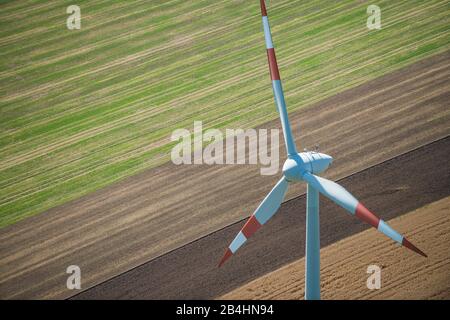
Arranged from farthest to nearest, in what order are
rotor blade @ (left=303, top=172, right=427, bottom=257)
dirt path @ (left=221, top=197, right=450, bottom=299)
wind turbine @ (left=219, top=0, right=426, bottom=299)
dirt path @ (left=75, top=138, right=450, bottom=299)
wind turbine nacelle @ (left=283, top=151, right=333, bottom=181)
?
1. dirt path @ (left=75, top=138, right=450, bottom=299)
2. dirt path @ (left=221, top=197, right=450, bottom=299)
3. wind turbine nacelle @ (left=283, top=151, right=333, bottom=181)
4. wind turbine @ (left=219, top=0, right=426, bottom=299)
5. rotor blade @ (left=303, top=172, right=427, bottom=257)

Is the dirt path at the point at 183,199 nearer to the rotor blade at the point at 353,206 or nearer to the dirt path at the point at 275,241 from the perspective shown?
the dirt path at the point at 275,241

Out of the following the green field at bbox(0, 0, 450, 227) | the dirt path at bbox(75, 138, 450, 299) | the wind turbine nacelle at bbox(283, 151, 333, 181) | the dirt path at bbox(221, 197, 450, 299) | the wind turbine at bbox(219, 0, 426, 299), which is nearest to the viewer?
the wind turbine at bbox(219, 0, 426, 299)

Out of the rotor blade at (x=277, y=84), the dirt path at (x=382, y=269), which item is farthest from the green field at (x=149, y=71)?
the rotor blade at (x=277, y=84)

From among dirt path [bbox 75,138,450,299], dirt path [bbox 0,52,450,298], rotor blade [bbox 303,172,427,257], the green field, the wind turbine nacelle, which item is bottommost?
rotor blade [bbox 303,172,427,257]

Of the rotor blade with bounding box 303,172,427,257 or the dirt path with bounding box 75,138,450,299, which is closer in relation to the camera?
the rotor blade with bounding box 303,172,427,257

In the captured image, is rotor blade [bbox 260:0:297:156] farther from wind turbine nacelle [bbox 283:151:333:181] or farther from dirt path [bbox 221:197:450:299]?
dirt path [bbox 221:197:450:299]

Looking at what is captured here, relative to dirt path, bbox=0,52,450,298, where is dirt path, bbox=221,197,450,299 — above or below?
below

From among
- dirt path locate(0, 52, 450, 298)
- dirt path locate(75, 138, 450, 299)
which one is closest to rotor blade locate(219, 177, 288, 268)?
dirt path locate(75, 138, 450, 299)
